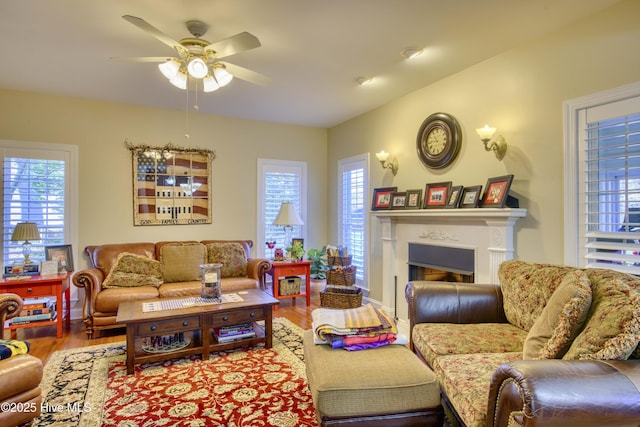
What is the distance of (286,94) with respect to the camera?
414 centimetres

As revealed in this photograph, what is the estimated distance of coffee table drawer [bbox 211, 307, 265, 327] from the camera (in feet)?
9.78

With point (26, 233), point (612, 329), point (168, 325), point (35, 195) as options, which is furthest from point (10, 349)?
point (612, 329)

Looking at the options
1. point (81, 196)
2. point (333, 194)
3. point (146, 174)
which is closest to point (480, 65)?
point (333, 194)

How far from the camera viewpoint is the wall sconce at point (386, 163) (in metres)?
4.37

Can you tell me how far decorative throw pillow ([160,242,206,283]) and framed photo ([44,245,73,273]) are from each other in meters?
0.96

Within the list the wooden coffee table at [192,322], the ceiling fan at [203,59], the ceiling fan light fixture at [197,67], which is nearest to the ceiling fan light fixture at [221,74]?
the ceiling fan at [203,59]

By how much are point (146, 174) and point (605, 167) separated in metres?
4.74

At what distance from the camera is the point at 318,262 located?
5555 millimetres

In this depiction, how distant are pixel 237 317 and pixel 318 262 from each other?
2591 millimetres

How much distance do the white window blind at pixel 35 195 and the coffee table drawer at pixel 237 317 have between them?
2488 mm

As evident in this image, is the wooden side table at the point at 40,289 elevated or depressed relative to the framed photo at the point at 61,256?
depressed

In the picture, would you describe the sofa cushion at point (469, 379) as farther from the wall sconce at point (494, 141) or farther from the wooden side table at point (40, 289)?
the wooden side table at point (40, 289)

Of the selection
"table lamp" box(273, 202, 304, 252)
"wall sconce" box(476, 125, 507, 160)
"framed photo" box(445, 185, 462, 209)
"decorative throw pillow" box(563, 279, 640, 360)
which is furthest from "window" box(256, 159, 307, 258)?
"decorative throw pillow" box(563, 279, 640, 360)

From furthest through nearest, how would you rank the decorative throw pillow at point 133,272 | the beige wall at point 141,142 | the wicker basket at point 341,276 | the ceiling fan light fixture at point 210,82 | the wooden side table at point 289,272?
the wooden side table at point 289,272
the wicker basket at point 341,276
the beige wall at point 141,142
the decorative throw pillow at point 133,272
the ceiling fan light fixture at point 210,82
